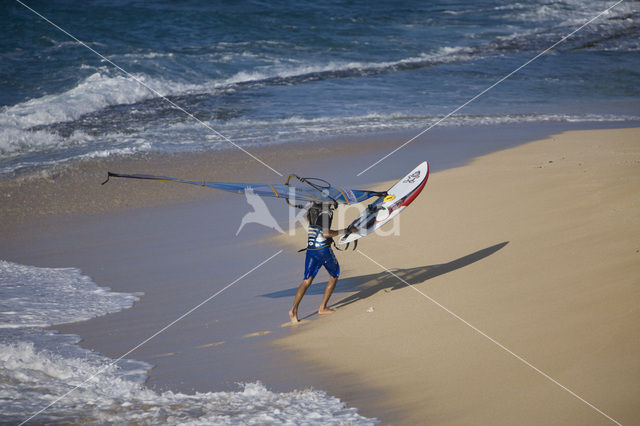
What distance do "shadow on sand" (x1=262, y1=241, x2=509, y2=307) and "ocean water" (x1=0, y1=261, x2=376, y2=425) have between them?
1.93 metres

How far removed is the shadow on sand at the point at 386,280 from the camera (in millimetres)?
6559

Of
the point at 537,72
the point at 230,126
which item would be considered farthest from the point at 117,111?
the point at 537,72

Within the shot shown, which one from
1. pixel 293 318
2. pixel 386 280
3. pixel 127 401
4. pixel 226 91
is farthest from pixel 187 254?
pixel 226 91

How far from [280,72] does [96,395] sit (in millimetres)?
18400

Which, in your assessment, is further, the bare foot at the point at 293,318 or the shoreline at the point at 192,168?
the shoreline at the point at 192,168

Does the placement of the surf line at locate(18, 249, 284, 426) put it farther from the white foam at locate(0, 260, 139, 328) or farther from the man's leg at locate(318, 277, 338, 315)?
the man's leg at locate(318, 277, 338, 315)

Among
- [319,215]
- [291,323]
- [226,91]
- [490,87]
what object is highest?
[226,91]

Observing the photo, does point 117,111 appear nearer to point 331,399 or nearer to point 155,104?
point 155,104

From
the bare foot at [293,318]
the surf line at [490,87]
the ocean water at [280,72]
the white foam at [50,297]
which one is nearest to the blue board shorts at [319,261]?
the bare foot at [293,318]

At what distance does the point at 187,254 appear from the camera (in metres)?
7.80

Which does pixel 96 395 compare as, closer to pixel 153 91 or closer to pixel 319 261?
pixel 319 261

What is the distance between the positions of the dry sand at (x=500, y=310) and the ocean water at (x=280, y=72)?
661 centimetres

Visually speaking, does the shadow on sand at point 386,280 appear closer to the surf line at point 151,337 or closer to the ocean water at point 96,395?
the surf line at point 151,337

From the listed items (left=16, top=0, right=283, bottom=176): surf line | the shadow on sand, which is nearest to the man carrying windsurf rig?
the shadow on sand
